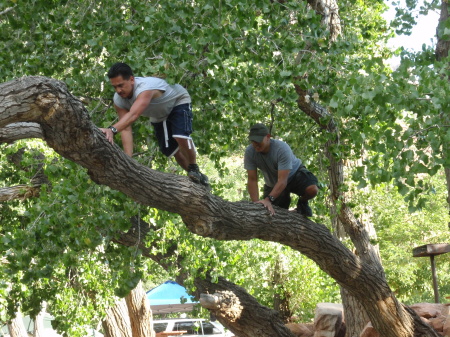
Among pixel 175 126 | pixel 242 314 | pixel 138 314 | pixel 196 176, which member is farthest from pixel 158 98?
pixel 138 314

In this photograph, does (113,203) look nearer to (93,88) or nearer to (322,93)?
(93,88)

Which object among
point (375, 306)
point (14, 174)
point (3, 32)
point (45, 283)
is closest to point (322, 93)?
point (375, 306)

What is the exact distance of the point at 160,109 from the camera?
5992 mm

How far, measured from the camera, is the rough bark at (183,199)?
440cm

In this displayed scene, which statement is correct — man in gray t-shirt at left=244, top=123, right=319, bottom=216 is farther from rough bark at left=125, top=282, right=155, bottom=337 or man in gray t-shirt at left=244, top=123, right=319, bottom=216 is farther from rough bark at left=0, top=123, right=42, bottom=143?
rough bark at left=125, top=282, right=155, bottom=337

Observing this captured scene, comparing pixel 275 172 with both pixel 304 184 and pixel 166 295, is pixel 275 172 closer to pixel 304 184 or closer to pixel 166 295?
pixel 304 184

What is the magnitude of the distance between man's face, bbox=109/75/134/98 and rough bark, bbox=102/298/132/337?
7.70 meters

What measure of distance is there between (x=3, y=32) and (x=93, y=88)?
3.80 ft

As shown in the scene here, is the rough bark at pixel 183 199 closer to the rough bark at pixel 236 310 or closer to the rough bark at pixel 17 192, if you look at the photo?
the rough bark at pixel 236 310

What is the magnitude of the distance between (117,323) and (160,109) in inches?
299

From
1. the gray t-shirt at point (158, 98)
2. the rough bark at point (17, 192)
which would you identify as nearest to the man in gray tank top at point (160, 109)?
the gray t-shirt at point (158, 98)

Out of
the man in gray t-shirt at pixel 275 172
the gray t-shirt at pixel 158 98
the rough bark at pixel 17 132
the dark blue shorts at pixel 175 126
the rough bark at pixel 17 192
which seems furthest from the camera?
the rough bark at pixel 17 192

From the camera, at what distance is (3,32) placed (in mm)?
7383

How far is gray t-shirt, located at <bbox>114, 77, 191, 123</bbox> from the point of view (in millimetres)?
5660
